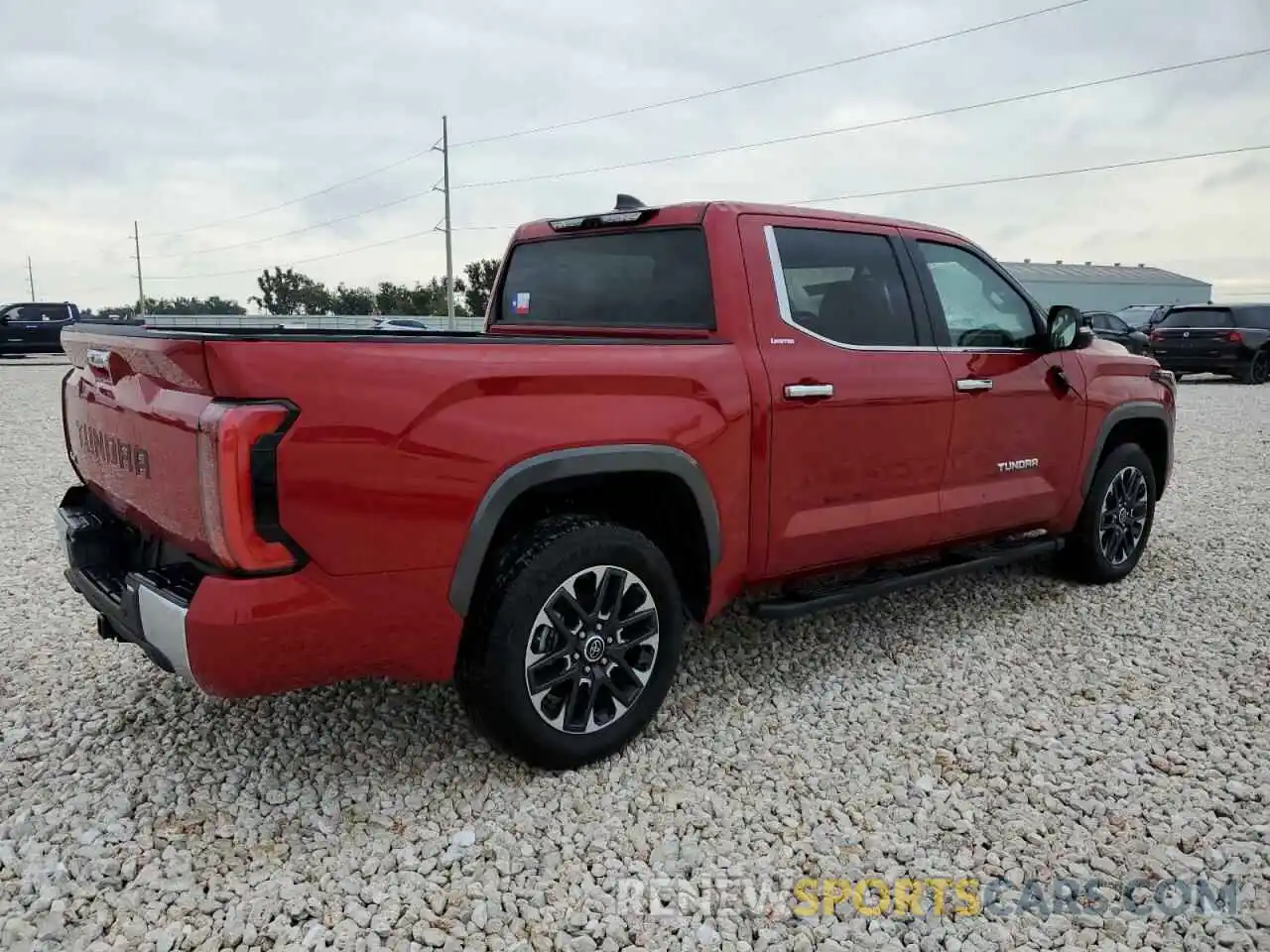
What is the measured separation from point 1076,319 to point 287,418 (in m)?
3.68

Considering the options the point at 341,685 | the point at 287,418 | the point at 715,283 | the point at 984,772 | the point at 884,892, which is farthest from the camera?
the point at 341,685

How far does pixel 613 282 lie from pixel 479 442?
1487 mm

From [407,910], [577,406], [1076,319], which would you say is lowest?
[407,910]

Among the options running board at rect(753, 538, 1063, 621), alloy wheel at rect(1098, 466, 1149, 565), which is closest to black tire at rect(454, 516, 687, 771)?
running board at rect(753, 538, 1063, 621)

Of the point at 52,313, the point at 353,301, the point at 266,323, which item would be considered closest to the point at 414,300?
the point at 353,301

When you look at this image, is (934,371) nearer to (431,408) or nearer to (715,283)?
(715,283)

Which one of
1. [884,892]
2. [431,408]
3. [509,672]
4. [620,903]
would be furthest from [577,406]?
[884,892]

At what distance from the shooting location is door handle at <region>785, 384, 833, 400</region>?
340cm

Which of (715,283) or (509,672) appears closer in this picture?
(509,672)

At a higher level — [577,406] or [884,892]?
[577,406]

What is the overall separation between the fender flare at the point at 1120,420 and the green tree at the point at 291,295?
65608 millimetres

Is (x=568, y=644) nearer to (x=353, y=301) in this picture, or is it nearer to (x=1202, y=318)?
(x=1202, y=318)

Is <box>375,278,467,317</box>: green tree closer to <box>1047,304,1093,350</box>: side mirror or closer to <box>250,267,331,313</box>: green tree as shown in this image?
<box>250,267,331,313</box>: green tree

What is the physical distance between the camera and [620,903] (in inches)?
96.8
